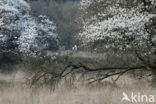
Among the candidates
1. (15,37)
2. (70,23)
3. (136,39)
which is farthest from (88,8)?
(70,23)

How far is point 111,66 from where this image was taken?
1444 cm

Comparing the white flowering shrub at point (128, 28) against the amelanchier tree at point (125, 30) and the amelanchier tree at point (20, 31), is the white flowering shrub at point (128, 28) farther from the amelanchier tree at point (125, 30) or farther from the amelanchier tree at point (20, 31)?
the amelanchier tree at point (20, 31)

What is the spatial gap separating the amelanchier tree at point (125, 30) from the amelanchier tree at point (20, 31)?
5.45 meters

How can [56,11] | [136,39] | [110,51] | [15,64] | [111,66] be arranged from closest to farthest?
[136,39], [110,51], [111,66], [15,64], [56,11]

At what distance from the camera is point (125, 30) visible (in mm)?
12461

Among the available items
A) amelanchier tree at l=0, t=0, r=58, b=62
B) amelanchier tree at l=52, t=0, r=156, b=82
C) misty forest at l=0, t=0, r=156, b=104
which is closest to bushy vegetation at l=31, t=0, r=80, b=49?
amelanchier tree at l=0, t=0, r=58, b=62

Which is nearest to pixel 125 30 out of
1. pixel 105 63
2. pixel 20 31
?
pixel 105 63

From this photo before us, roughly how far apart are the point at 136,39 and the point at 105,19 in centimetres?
206

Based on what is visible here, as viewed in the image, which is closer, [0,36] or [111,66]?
[111,66]

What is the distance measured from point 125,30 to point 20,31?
9.39m

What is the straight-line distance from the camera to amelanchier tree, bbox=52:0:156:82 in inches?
488

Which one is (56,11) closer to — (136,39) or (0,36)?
(0,36)

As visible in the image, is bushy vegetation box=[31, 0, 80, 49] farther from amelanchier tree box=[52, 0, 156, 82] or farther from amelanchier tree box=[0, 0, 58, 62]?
amelanchier tree box=[52, 0, 156, 82]

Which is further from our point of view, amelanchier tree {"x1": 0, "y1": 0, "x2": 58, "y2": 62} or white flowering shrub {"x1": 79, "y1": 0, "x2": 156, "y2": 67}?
amelanchier tree {"x1": 0, "y1": 0, "x2": 58, "y2": 62}
